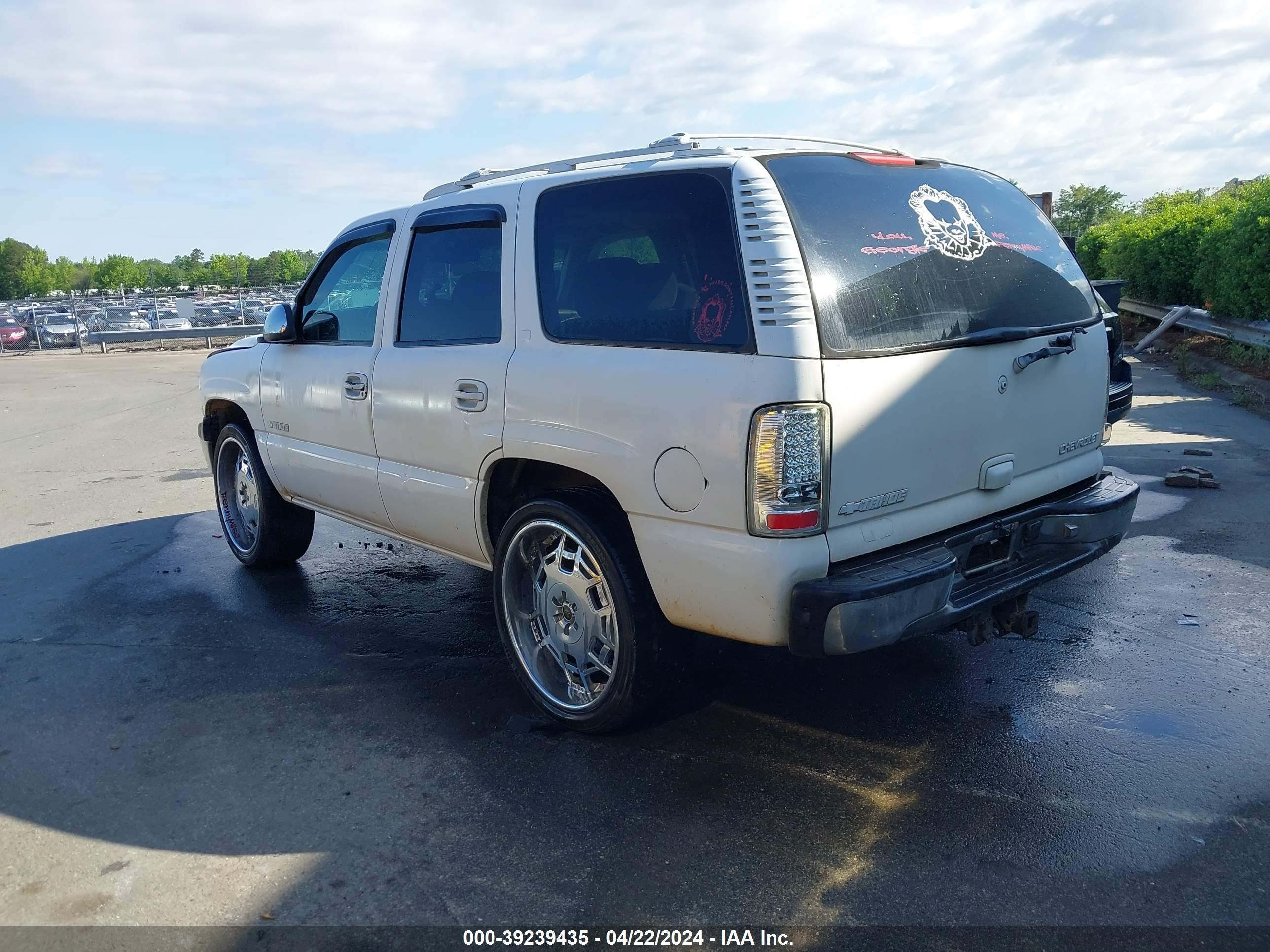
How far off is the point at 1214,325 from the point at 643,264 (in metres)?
12.2

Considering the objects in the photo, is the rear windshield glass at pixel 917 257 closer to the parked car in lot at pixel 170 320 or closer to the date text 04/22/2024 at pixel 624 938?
the date text 04/22/2024 at pixel 624 938

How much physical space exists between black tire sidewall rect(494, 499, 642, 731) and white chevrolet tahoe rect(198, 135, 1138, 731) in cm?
1

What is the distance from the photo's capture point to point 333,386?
5.03m

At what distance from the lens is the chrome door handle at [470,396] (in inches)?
159

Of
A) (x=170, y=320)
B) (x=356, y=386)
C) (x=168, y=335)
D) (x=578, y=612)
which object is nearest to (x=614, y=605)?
(x=578, y=612)

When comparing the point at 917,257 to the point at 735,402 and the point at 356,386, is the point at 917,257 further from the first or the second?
the point at 356,386

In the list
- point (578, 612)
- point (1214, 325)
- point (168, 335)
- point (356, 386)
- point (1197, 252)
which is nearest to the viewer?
point (578, 612)

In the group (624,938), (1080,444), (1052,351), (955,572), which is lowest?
(624,938)

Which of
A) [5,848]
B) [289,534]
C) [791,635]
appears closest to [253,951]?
[5,848]

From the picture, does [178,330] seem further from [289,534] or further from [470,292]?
[470,292]

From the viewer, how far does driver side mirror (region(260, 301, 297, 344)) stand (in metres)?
5.31

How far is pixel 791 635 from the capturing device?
310cm

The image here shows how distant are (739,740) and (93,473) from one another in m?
8.41

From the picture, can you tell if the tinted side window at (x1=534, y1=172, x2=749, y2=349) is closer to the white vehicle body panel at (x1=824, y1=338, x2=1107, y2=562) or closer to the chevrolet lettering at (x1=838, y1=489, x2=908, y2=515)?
the white vehicle body panel at (x1=824, y1=338, x2=1107, y2=562)
